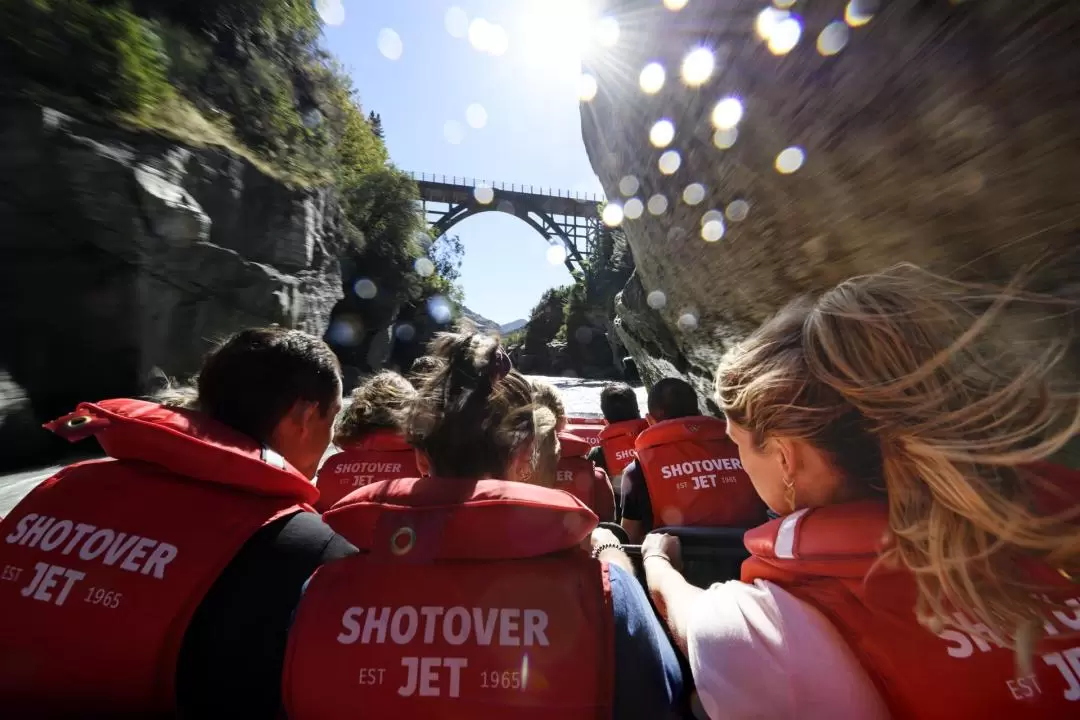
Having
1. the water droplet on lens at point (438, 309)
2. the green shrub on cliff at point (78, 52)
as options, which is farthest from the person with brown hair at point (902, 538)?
the water droplet on lens at point (438, 309)

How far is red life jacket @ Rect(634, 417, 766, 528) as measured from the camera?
2432 millimetres

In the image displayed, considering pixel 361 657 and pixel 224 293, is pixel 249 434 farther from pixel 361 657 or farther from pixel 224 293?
pixel 224 293

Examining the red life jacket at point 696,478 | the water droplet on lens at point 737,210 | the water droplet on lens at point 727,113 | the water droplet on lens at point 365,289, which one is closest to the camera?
the water droplet on lens at point 727,113

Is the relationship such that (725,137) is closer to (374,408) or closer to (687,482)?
(687,482)

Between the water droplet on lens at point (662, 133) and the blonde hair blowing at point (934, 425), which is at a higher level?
the water droplet on lens at point (662, 133)

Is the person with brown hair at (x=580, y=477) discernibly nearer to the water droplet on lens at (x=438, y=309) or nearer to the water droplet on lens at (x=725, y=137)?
the water droplet on lens at (x=725, y=137)

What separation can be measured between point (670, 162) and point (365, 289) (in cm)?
1591

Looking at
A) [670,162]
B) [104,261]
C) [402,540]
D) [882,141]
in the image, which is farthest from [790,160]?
[104,261]

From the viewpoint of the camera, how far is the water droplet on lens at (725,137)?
94.5 inches

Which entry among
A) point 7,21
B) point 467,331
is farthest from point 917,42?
point 7,21

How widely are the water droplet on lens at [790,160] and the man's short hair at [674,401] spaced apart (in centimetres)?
129

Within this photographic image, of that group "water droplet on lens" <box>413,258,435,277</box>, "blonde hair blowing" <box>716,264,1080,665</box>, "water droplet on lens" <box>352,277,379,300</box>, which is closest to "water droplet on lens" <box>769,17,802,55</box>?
"blonde hair blowing" <box>716,264,1080,665</box>

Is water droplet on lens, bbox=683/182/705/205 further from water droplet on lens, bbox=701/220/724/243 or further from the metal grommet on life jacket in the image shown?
the metal grommet on life jacket

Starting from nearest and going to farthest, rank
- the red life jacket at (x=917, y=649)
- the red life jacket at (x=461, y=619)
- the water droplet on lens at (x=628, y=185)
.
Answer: the red life jacket at (x=917, y=649), the red life jacket at (x=461, y=619), the water droplet on lens at (x=628, y=185)
